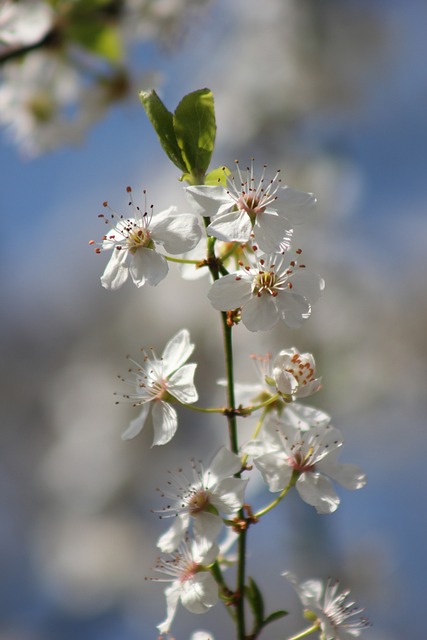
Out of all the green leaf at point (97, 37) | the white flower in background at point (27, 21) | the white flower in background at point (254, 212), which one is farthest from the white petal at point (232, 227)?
the green leaf at point (97, 37)

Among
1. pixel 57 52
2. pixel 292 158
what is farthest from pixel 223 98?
pixel 57 52

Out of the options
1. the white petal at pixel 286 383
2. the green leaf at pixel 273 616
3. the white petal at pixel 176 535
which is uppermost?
the white petal at pixel 286 383

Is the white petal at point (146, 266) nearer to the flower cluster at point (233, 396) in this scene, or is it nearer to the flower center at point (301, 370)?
the flower cluster at point (233, 396)

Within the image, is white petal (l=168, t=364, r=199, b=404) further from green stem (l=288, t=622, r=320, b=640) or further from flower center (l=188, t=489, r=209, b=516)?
green stem (l=288, t=622, r=320, b=640)

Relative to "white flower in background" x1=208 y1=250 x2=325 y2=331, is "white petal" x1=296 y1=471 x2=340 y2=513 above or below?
below

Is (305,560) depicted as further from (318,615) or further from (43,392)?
(43,392)

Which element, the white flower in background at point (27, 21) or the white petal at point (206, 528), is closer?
the white petal at point (206, 528)

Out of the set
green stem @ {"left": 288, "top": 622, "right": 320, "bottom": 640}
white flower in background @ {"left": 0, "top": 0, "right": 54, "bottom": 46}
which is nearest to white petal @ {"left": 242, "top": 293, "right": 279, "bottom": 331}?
green stem @ {"left": 288, "top": 622, "right": 320, "bottom": 640}

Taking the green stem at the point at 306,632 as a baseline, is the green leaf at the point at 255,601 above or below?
above
